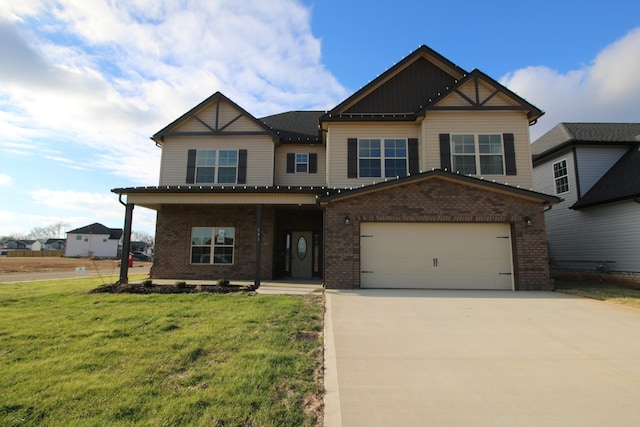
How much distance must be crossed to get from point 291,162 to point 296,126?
2.27m

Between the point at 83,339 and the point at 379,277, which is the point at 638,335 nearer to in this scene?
the point at 379,277

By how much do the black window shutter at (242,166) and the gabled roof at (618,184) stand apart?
14160 millimetres

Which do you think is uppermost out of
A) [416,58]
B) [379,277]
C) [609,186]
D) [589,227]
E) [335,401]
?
[416,58]

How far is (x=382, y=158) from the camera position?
43.6 feet

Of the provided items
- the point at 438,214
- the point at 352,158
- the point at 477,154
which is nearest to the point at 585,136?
the point at 477,154

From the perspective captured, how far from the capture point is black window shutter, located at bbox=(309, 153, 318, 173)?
15320 millimetres

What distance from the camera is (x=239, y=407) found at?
314 cm

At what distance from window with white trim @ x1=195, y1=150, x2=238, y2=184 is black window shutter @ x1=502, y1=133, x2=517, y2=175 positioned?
1067cm

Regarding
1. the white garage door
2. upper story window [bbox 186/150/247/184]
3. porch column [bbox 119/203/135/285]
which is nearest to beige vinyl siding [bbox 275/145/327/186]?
upper story window [bbox 186/150/247/184]

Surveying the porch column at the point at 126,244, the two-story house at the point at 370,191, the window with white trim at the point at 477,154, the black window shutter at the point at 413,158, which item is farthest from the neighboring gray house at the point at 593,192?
the porch column at the point at 126,244

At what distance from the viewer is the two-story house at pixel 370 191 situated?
1122cm

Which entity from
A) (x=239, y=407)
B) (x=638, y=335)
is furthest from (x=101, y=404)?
(x=638, y=335)

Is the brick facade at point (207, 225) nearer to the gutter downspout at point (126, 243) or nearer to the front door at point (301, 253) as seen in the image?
the front door at point (301, 253)

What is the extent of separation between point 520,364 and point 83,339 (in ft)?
20.2
